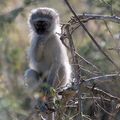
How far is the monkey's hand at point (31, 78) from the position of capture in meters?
7.78

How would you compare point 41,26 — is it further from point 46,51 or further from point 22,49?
point 22,49

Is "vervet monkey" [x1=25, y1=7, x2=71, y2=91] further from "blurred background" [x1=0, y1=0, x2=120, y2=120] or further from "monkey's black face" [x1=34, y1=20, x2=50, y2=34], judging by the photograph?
"blurred background" [x1=0, y1=0, x2=120, y2=120]

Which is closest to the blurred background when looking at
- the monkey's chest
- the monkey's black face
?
the monkey's black face

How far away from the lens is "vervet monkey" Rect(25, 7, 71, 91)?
24.6 ft

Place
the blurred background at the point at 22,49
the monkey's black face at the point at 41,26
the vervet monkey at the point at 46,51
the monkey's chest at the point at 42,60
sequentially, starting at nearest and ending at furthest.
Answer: the blurred background at the point at 22,49
the vervet monkey at the point at 46,51
the monkey's chest at the point at 42,60
the monkey's black face at the point at 41,26

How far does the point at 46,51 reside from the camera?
766 cm

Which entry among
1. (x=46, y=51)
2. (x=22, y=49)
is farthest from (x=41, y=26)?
(x=22, y=49)

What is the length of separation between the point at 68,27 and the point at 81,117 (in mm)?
774

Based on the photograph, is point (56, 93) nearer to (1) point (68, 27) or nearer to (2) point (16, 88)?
(1) point (68, 27)

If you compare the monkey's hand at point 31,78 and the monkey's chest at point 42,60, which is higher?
the monkey's chest at point 42,60

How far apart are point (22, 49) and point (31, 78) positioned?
14.7ft

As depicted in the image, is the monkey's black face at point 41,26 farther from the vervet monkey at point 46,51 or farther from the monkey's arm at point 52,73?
the monkey's arm at point 52,73

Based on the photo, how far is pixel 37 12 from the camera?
8.04 metres

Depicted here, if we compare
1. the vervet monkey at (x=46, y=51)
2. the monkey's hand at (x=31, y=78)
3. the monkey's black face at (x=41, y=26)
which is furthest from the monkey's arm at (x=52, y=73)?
the monkey's black face at (x=41, y=26)
